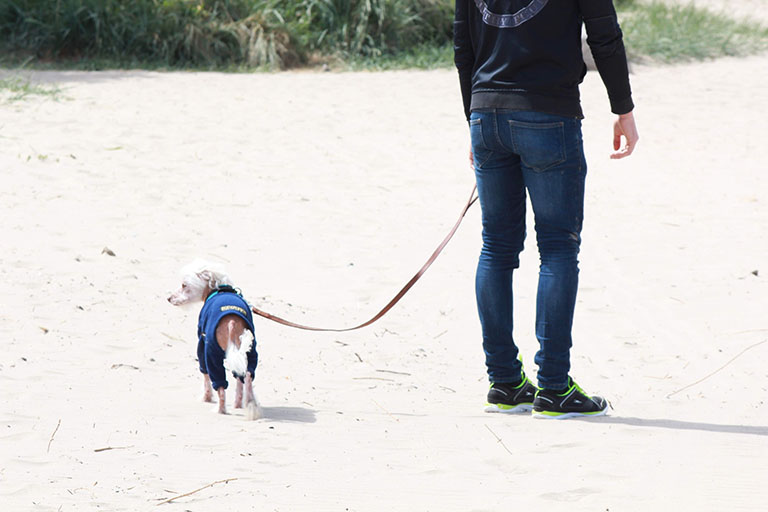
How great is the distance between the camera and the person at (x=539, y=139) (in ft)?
10.8

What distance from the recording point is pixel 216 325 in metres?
3.56

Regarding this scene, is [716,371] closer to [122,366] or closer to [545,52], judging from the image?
[545,52]

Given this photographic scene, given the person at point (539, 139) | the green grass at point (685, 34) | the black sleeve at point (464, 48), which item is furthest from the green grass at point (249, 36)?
the person at point (539, 139)

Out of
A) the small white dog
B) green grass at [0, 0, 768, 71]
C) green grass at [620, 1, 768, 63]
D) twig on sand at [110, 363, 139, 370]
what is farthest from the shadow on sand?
green grass at [620, 1, 768, 63]

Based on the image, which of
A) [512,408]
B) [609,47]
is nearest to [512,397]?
[512,408]

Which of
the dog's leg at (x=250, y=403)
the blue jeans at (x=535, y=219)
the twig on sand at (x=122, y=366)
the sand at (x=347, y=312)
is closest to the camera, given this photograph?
the sand at (x=347, y=312)

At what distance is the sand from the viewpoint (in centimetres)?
308

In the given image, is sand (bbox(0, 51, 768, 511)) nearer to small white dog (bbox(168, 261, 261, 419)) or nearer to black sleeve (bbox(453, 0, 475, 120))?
small white dog (bbox(168, 261, 261, 419))

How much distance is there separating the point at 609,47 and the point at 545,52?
21 centimetres

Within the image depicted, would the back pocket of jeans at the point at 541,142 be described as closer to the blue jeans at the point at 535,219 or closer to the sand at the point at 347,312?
the blue jeans at the point at 535,219

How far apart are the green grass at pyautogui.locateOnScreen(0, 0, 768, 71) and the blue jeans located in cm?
1002

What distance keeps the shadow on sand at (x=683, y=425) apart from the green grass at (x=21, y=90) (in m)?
7.72

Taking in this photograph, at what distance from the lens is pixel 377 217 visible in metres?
7.10

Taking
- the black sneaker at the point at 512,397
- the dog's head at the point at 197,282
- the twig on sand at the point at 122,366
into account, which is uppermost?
the dog's head at the point at 197,282
